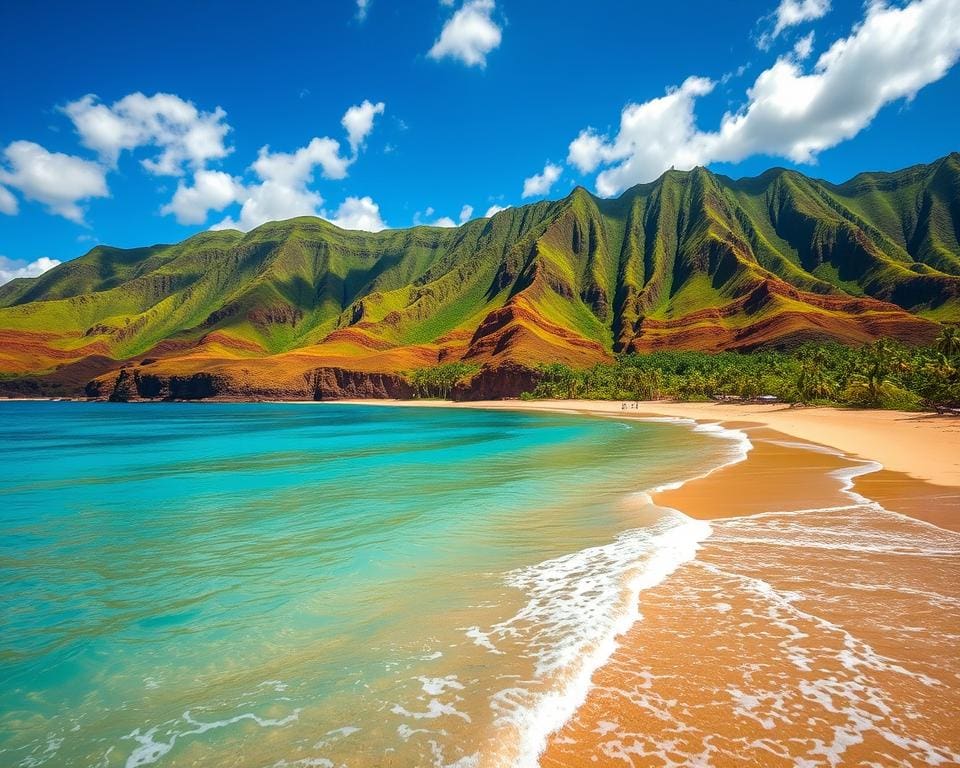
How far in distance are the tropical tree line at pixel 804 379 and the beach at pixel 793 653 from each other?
54300mm

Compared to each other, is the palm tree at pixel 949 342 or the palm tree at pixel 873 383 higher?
the palm tree at pixel 949 342

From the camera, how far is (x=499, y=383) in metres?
144

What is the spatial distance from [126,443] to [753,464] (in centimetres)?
5262

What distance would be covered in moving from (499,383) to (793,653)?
450 feet

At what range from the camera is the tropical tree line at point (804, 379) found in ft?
185

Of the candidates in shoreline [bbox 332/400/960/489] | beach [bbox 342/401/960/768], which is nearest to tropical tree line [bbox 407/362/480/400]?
shoreline [bbox 332/400/960/489]

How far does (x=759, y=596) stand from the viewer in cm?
855

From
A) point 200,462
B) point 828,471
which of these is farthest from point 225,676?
point 200,462

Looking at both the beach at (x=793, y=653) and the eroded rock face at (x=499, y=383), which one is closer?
the beach at (x=793, y=653)

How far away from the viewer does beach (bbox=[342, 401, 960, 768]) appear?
15.9 feet

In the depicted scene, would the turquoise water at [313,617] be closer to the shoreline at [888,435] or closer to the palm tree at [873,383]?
the shoreline at [888,435]

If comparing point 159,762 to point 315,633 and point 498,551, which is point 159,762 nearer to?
point 315,633

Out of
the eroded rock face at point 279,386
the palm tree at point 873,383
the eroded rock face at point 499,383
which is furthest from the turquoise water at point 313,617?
the eroded rock face at point 279,386

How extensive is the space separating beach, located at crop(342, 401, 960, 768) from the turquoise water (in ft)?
2.15
